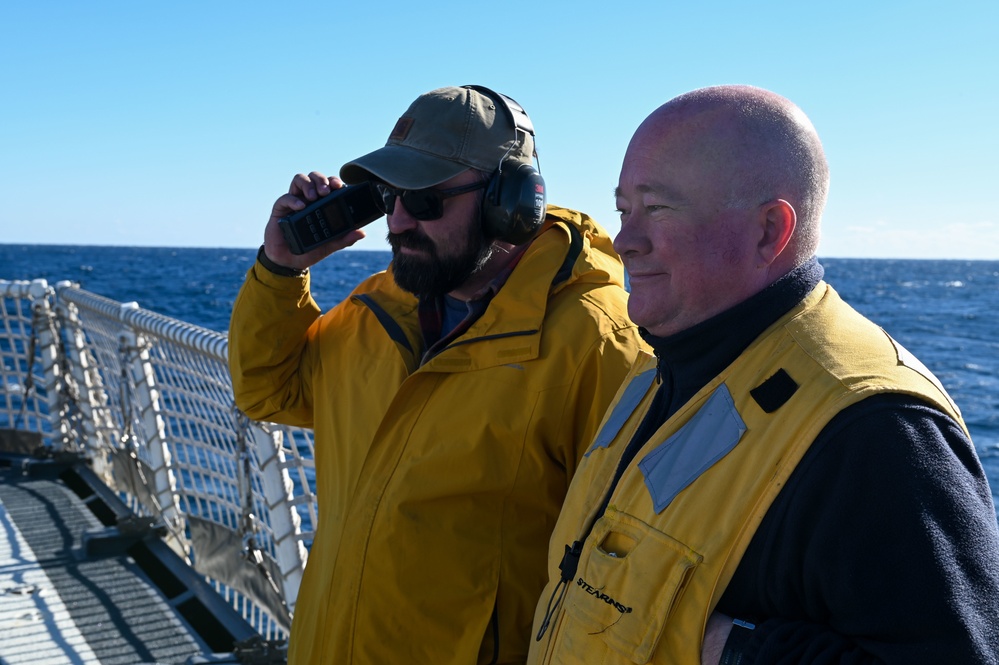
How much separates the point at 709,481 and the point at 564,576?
0.37 metres

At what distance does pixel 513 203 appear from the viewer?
6.90 feet

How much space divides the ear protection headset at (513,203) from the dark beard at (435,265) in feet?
0.17

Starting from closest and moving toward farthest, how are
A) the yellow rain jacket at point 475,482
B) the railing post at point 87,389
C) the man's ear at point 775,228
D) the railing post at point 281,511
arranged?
the man's ear at point 775,228 → the yellow rain jacket at point 475,482 → the railing post at point 281,511 → the railing post at point 87,389

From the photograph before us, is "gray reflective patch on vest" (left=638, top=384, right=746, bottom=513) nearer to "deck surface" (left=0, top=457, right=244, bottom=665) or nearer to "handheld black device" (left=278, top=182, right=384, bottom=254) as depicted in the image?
"handheld black device" (left=278, top=182, right=384, bottom=254)

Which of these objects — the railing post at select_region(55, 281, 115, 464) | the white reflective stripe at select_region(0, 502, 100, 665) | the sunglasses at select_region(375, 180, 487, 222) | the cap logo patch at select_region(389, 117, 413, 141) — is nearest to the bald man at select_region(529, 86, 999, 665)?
the sunglasses at select_region(375, 180, 487, 222)

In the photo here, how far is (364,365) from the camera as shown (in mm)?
2248

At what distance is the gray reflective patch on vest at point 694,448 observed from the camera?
1214 mm

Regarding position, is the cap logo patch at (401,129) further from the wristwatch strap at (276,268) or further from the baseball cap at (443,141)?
the wristwatch strap at (276,268)

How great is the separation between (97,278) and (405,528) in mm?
54668

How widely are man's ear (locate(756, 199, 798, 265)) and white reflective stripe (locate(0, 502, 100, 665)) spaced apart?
114 inches

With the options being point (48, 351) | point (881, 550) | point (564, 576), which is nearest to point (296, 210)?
point (564, 576)

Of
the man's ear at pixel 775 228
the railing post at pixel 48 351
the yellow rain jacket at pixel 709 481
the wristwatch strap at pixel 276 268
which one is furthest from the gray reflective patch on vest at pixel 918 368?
the railing post at pixel 48 351

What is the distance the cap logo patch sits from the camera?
2227mm

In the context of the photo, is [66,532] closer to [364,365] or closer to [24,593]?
[24,593]
